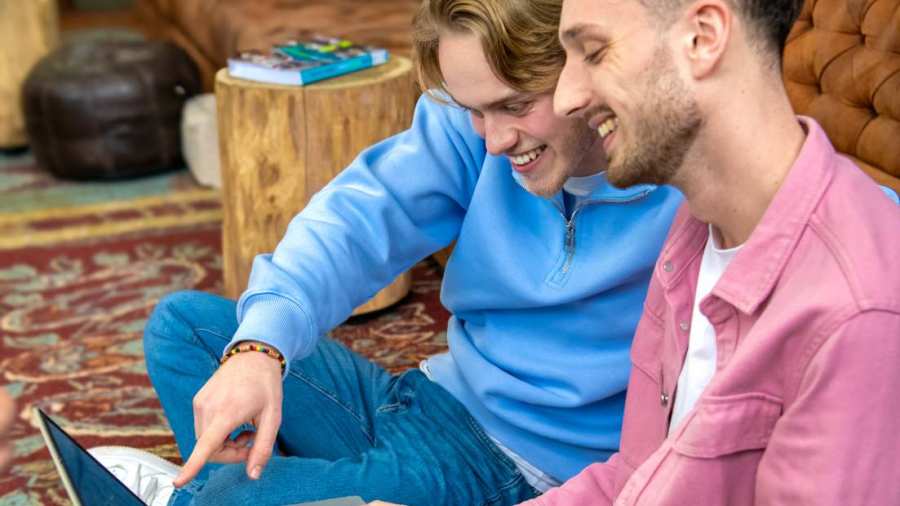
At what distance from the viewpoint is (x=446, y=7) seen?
1.35 meters

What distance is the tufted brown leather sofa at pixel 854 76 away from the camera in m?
1.90

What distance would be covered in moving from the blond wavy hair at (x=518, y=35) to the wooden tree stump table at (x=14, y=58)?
10.6 ft

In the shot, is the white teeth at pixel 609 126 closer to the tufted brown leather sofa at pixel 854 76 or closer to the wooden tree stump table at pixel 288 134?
the tufted brown leather sofa at pixel 854 76

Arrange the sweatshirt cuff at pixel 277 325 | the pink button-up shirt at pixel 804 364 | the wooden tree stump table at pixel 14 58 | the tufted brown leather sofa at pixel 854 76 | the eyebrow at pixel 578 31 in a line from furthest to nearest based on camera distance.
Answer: the wooden tree stump table at pixel 14 58
the tufted brown leather sofa at pixel 854 76
the sweatshirt cuff at pixel 277 325
the eyebrow at pixel 578 31
the pink button-up shirt at pixel 804 364

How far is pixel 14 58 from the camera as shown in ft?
13.7

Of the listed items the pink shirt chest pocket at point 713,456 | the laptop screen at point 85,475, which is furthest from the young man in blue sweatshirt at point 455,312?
the pink shirt chest pocket at point 713,456

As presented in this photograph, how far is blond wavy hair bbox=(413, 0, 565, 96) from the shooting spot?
132 cm

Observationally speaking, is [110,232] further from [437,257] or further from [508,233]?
[508,233]

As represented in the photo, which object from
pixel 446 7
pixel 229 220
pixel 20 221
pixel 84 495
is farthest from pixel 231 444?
pixel 20 221

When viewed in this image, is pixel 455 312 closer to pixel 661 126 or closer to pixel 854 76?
pixel 661 126

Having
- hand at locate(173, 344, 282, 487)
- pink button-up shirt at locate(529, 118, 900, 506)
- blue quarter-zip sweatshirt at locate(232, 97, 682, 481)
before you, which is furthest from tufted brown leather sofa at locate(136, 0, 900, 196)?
hand at locate(173, 344, 282, 487)

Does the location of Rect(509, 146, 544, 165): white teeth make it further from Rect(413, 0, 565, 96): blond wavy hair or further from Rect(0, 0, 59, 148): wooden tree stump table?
Rect(0, 0, 59, 148): wooden tree stump table

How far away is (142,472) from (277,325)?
0.56m

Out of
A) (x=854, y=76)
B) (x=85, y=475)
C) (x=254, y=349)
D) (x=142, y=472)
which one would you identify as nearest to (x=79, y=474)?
(x=85, y=475)
